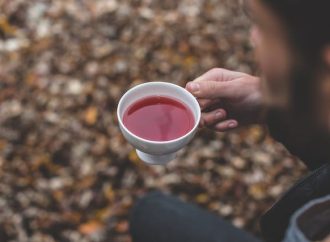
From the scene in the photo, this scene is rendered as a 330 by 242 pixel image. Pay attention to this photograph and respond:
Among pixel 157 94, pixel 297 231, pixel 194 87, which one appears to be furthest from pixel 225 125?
pixel 297 231

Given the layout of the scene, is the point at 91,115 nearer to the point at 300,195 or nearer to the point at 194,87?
the point at 194,87

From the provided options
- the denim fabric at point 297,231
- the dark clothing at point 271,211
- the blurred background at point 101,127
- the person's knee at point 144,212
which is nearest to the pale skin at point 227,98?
the dark clothing at point 271,211

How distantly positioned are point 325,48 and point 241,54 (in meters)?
2.24

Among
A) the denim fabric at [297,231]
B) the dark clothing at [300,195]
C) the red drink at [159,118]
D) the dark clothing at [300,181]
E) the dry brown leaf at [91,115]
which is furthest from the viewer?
the dry brown leaf at [91,115]

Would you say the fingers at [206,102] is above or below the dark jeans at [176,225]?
above

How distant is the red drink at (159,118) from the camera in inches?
60.7

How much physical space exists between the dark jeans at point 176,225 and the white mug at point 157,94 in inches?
10.4

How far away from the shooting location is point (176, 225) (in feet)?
5.77

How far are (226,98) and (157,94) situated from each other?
0.32 meters

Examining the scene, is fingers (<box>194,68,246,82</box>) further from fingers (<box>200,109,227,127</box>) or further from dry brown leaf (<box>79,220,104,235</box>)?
dry brown leaf (<box>79,220,104,235</box>)

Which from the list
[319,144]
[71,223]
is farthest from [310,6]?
[71,223]

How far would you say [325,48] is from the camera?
101cm

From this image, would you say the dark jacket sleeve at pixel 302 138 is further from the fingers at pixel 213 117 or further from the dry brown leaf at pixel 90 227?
the dry brown leaf at pixel 90 227

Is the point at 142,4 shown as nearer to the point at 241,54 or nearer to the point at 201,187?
the point at 241,54
